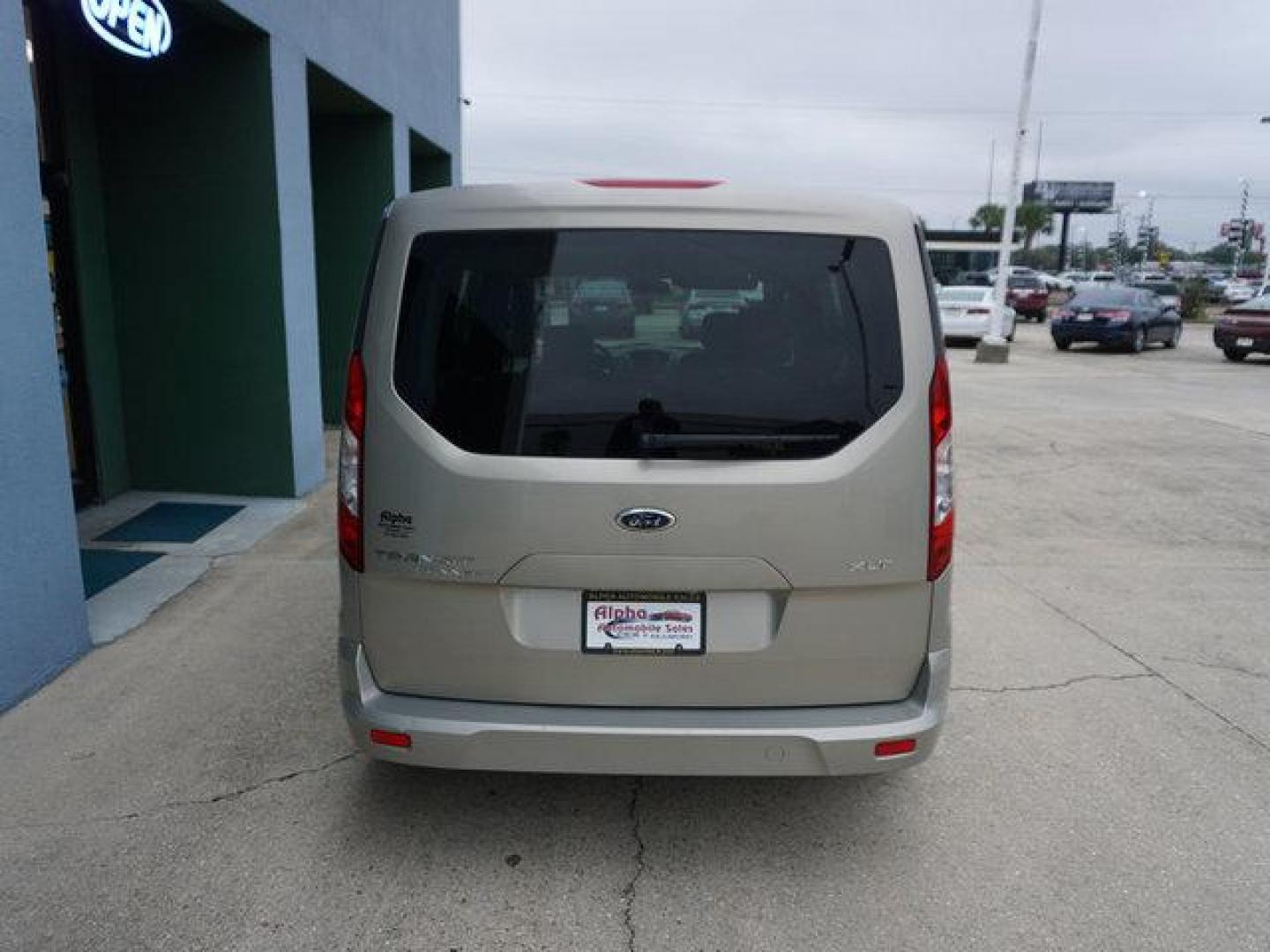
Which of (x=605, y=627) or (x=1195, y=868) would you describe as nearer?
(x=605, y=627)

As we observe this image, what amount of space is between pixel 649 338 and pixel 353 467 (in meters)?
0.95

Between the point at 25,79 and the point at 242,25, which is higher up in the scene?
the point at 242,25

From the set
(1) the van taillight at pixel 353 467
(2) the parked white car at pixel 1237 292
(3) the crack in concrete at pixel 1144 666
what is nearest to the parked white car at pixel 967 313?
(3) the crack in concrete at pixel 1144 666

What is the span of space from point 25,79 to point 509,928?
3.81m

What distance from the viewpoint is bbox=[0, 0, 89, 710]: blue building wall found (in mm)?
3914

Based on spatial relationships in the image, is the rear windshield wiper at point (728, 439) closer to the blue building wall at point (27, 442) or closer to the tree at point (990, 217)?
the blue building wall at point (27, 442)

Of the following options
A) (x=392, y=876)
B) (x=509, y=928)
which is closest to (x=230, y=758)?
(x=392, y=876)

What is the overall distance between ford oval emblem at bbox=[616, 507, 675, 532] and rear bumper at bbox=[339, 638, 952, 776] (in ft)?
1.82

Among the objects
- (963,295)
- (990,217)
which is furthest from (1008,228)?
(990,217)

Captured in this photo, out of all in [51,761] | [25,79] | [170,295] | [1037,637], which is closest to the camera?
[51,761]

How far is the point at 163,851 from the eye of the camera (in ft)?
A: 10.2

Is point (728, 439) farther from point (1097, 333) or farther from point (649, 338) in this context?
point (1097, 333)

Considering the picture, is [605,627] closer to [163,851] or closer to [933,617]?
[933,617]

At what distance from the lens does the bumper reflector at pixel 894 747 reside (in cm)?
284
